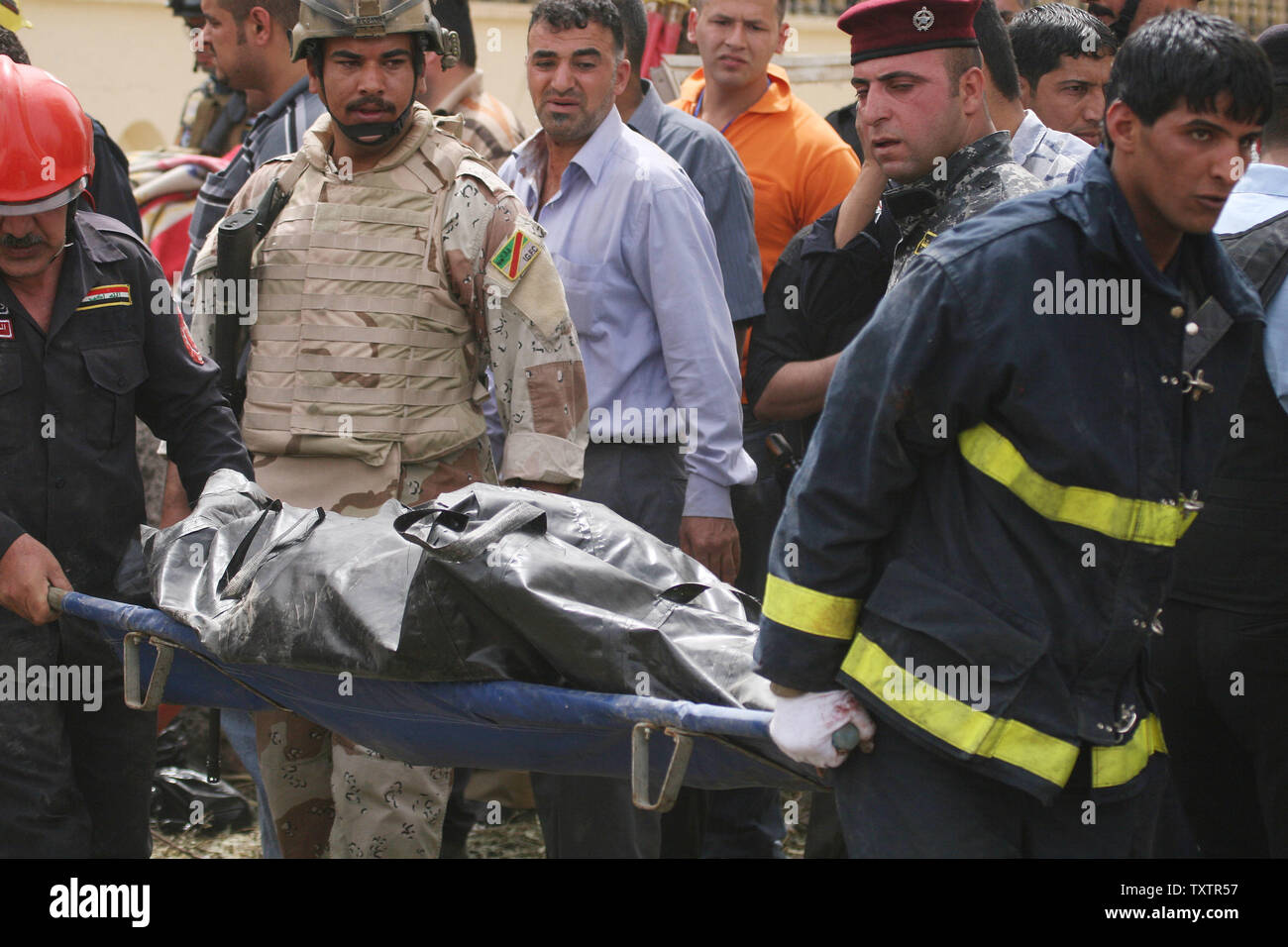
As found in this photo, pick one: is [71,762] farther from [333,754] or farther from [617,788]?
[617,788]

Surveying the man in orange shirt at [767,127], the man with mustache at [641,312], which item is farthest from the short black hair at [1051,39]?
the man with mustache at [641,312]

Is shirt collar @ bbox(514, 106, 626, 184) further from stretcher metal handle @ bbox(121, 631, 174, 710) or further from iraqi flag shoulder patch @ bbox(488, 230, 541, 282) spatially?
stretcher metal handle @ bbox(121, 631, 174, 710)

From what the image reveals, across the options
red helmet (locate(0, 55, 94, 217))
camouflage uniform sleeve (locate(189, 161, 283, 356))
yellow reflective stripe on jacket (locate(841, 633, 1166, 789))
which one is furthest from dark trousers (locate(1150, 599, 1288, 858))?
red helmet (locate(0, 55, 94, 217))

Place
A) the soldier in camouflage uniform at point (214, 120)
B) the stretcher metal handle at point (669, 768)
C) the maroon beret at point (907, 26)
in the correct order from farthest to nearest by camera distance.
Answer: the soldier in camouflage uniform at point (214, 120) < the maroon beret at point (907, 26) < the stretcher metal handle at point (669, 768)

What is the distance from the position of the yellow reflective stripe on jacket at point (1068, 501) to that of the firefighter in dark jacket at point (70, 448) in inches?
80.2

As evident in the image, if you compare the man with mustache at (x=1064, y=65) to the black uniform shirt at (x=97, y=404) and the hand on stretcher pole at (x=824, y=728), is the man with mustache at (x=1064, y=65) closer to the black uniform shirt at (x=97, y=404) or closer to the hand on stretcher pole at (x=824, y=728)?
the black uniform shirt at (x=97, y=404)

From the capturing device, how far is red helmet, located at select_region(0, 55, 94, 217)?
3.28 m

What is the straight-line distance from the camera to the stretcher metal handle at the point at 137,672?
3.14m

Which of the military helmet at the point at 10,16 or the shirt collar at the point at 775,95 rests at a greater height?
the military helmet at the point at 10,16


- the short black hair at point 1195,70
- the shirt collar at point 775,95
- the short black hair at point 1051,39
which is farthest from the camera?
the shirt collar at point 775,95

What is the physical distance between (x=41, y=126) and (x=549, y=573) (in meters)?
1.55

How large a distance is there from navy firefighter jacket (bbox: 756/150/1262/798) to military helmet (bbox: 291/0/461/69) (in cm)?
204

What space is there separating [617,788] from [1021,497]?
1.96 meters
